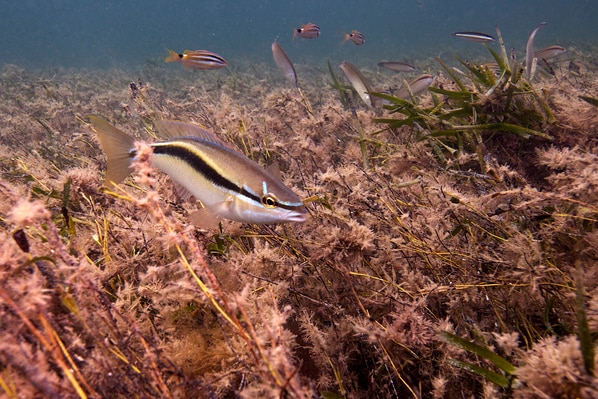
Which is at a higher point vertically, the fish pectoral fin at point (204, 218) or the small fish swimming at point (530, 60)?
the small fish swimming at point (530, 60)

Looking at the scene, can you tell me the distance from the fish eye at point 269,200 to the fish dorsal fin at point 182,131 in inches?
26.0

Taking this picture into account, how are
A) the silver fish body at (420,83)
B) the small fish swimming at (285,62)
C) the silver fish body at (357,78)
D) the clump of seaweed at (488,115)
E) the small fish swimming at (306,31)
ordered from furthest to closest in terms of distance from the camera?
the small fish swimming at (306,31) < the small fish swimming at (285,62) < the silver fish body at (357,78) < the silver fish body at (420,83) < the clump of seaweed at (488,115)

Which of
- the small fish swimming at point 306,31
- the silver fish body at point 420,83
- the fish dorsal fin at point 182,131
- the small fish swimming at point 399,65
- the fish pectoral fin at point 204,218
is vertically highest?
the small fish swimming at point 306,31

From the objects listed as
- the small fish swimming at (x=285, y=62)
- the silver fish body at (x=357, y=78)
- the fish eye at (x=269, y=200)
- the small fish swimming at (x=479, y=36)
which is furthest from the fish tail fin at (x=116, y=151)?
the small fish swimming at (x=479, y=36)

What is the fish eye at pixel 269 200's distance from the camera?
2160mm

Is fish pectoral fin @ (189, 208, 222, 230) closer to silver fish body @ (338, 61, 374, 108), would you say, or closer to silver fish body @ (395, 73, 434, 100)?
silver fish body @ (338, 61, 374, 108)

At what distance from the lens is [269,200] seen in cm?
216

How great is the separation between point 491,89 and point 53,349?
4911 millimetres

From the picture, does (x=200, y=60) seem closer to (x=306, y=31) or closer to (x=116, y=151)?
(x=306, y=31)

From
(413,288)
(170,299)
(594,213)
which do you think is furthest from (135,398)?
(594,213)

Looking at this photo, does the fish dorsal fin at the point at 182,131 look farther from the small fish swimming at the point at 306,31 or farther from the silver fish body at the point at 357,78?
the small fish swimming at the point at 306,31

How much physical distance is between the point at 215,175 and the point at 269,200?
0.48 metres

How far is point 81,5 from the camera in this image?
135m

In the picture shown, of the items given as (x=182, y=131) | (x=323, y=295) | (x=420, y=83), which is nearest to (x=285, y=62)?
(x=420, y=83)
